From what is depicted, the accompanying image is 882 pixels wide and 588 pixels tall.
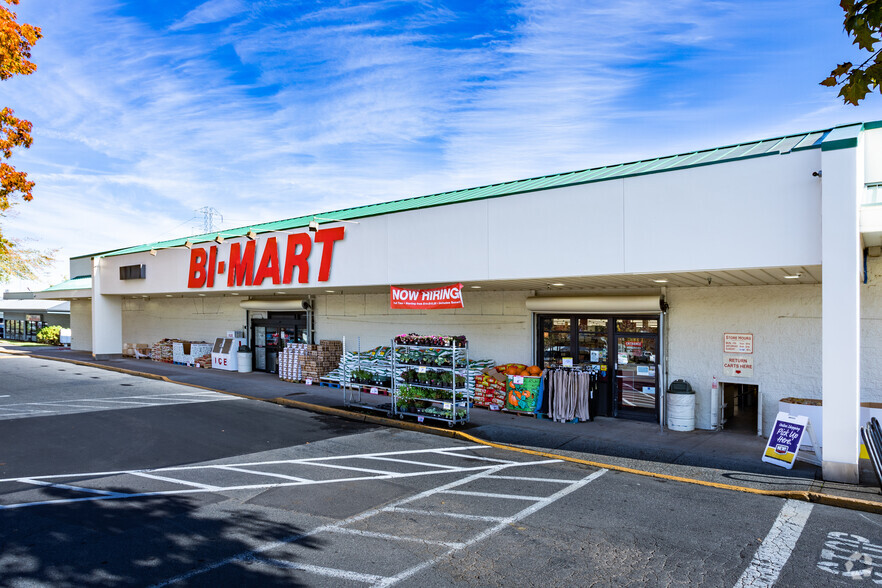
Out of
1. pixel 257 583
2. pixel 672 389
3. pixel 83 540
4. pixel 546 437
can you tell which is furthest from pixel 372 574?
pixel 672 389

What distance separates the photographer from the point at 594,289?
13609 mm

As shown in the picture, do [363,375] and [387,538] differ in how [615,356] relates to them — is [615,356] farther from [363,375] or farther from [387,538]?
[387,538]

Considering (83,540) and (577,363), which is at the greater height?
(577,363)

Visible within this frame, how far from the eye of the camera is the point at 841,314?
314 inches

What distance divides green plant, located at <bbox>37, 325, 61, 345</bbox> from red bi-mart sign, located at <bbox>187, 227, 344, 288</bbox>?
28538 mm

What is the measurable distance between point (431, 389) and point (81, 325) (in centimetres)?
3135

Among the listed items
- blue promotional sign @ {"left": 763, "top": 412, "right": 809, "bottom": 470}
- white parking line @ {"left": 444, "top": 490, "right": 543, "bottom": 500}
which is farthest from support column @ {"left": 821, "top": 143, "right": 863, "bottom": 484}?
white parking line @ {"left": 444, "top": 490, "right": 543, "bottom": 500}

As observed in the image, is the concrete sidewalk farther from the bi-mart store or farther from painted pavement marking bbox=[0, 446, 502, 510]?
painted pavement marking bbox=[0, 446, 502, 510]

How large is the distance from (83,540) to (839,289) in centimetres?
1043

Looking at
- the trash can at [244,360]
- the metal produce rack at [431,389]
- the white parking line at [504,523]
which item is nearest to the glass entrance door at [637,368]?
the metal produce rack at [431,389]

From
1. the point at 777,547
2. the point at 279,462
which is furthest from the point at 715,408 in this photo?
the point at 279,462

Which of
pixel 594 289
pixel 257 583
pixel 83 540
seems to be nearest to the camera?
pixel 257 583

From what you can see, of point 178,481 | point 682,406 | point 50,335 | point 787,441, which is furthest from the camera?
point 50,335

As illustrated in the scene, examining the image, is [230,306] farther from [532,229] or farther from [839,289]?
[839,289]
